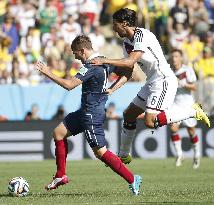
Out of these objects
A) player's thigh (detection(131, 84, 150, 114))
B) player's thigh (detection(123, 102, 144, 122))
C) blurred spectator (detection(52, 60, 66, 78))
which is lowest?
player's thigh (detection(123, 102, 144, 122))

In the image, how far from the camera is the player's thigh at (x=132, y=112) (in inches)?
520

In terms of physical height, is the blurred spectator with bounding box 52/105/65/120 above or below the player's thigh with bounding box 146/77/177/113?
above

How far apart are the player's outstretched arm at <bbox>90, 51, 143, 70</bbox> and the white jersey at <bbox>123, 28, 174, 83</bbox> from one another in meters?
0.09

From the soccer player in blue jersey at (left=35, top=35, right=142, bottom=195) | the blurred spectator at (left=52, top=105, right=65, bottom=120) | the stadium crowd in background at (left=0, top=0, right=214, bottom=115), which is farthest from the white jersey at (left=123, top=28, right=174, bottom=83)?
the stadium crowd in background at (left=0, top=0, right=214, bottom=115)

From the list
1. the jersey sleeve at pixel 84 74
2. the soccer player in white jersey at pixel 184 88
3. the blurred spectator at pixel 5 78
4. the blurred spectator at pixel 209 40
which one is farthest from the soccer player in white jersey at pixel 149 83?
the blurred spectator at pixel 209 40

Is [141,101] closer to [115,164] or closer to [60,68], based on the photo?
[115,164]

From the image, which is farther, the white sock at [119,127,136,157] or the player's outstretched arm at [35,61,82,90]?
the white sock at [119,127,136,157]

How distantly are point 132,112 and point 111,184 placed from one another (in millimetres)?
1258

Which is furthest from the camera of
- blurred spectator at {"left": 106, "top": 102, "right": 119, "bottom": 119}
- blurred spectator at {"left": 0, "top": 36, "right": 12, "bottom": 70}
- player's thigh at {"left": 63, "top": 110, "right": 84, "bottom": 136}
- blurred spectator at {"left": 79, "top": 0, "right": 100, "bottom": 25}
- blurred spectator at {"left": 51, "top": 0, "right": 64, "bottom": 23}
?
blurred spectator at {"left": 79, "top": 0, "right": 100, "bottom": 25}

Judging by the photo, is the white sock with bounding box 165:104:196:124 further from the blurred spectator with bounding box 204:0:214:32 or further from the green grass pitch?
the blurred spectator with bounding box 204:0:214:32

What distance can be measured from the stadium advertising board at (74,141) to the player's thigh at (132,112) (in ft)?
25.8

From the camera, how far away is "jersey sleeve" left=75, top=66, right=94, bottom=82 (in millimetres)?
11156

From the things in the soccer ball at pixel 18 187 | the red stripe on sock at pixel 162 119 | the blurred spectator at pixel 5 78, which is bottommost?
the soccer ball at pixel 18 187

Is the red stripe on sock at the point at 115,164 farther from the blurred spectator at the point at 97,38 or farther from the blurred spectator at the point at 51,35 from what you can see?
the blurred spectator at the point at 97,38
